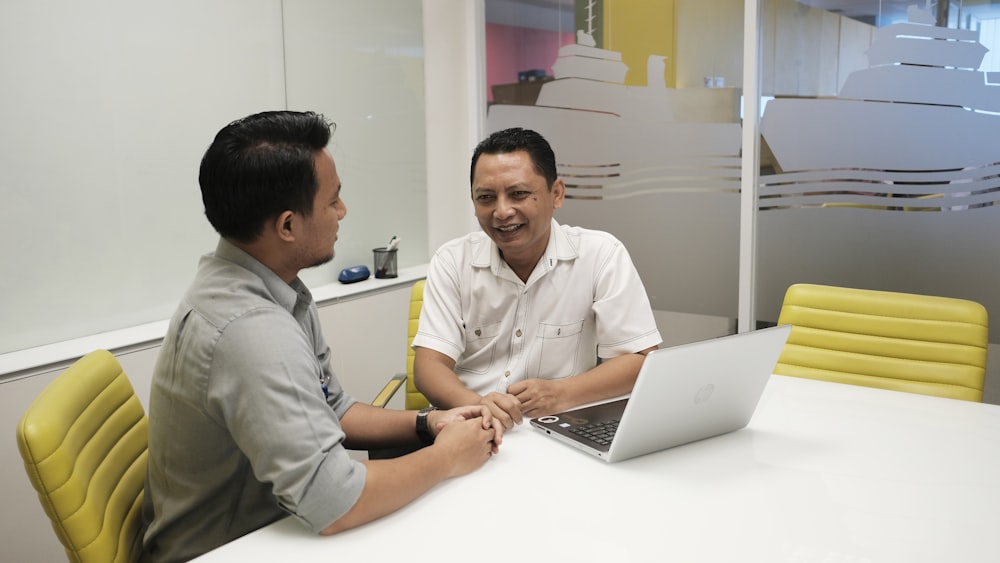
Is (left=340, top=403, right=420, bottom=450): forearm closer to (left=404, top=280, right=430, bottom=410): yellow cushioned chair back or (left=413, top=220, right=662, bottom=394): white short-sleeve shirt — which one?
(left=413, top=220, right=662, bottom=394): white short-sleeve shirt

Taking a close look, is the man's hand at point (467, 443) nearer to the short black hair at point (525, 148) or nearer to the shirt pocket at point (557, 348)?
the shirt pocket at point (557, 348)

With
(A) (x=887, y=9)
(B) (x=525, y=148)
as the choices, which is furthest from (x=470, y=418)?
(A) (x=887, y=9)

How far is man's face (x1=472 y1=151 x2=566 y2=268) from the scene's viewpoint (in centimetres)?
220

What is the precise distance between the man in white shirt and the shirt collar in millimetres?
736

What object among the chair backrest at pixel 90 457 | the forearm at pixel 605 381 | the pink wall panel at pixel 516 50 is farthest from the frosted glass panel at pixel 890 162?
the chair backrest at pixel 90 457

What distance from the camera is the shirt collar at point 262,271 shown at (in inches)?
56.5

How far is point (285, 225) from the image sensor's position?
143 centimetres

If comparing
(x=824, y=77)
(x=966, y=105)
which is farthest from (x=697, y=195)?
(x=966, y=105)

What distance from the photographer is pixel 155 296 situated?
2.92m

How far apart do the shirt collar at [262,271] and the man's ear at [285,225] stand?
71 mm

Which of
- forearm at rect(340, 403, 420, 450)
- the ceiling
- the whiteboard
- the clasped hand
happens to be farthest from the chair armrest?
the ceiling

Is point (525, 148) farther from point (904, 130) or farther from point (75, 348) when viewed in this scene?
point (904, 130)

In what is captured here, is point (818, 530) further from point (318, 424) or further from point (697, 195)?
point (697, 195)

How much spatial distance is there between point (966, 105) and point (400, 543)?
115 inches
